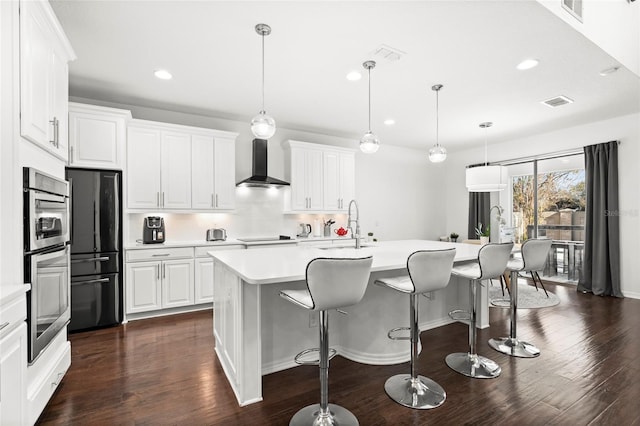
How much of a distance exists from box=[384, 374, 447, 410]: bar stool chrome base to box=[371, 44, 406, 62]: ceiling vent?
2.72m

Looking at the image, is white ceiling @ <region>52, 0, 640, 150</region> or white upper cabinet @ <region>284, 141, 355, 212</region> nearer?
white ceiling @ <region>52, 0, 640, 150</region>

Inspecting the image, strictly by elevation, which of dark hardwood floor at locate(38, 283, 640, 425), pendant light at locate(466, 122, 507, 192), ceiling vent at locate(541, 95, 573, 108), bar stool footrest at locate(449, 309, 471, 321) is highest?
ceiling vent at locate(541, 95, 573, 108)

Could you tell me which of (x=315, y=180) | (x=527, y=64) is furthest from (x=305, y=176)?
(x=527, y=64)

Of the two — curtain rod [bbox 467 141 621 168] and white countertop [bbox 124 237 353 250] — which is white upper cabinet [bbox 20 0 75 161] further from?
curtain rod [bbox 467 141 621 168]

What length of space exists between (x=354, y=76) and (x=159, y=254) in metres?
3.13

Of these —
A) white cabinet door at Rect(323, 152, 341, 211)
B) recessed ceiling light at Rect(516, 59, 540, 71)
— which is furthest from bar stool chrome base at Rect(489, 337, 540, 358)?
white cabinet door at Rect(323, 152, 341, 211)

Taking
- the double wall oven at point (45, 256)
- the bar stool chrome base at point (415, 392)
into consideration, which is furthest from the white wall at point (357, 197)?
the bar stool chrome base at point (415, 392)

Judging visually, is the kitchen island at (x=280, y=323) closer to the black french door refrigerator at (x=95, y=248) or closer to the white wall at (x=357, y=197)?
the black french door refrigerator at (x=95, y=248)

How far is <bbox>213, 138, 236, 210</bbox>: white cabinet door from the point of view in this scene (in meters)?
4.59

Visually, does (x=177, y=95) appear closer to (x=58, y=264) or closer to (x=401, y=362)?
(x=58, y=264)

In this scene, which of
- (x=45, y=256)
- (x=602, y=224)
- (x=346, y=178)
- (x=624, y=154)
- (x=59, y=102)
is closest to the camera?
(x=45, y=256)

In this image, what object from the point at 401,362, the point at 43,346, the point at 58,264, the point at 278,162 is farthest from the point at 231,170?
the point at 401,362

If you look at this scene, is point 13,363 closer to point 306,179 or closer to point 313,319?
point 313,319

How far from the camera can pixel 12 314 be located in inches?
60.6
